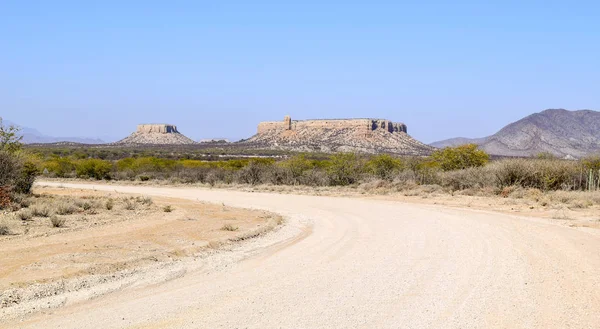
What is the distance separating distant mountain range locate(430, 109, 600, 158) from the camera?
429 feet

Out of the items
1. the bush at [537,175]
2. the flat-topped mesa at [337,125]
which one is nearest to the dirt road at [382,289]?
the bush at [537,175]

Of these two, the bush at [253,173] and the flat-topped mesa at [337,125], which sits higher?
the flat-topped mesa at [337,125]

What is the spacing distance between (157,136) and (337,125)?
6098 centimetres

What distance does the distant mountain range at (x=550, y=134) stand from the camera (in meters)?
131

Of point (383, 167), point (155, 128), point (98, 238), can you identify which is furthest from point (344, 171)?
point (155, 128)

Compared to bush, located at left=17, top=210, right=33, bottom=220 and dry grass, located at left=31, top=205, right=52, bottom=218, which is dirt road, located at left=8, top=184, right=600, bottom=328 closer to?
bush, located at left=17, top=210, right=33, bottom=220

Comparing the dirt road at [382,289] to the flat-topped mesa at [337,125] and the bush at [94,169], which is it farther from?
the flat-topped mesa at [337,125]

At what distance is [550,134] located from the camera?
141m

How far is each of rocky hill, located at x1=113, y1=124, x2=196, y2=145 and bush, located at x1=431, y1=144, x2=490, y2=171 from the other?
13812cm

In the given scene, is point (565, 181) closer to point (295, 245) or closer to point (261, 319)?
point (295, 245)

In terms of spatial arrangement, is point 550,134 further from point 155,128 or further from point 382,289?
point 382,289

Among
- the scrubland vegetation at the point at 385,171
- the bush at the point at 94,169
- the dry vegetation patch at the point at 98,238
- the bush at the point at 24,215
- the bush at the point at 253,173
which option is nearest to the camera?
the dry vegetation patch at the point at 98,238

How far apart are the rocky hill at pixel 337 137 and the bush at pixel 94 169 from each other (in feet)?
229

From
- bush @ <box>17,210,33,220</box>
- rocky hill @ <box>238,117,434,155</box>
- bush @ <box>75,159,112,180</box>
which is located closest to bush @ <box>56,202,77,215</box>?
bush @ <box>17,210,33,220</box>
